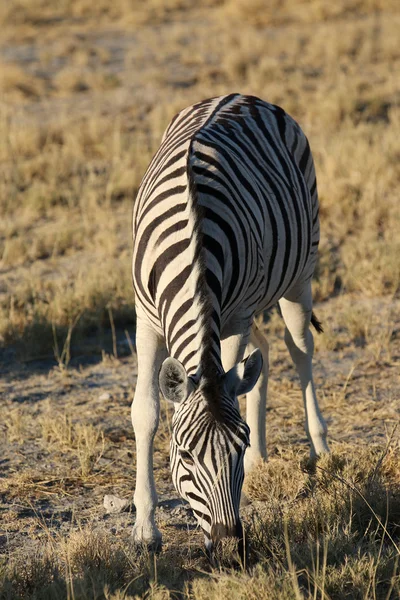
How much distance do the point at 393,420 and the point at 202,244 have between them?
8.57 ft

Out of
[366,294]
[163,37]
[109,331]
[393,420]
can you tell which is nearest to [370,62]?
[163,37]

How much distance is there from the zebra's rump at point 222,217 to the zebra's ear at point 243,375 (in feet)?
0.85

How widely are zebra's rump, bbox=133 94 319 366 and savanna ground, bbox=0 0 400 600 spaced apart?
3.60ft

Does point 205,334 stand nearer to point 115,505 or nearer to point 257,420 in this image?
point 115,505

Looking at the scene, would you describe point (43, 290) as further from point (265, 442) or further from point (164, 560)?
point (164, 560)

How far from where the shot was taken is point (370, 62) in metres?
17.0

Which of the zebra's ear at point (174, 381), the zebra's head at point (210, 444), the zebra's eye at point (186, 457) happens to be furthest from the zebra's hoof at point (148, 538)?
the zebra's ear at point (174, 381)

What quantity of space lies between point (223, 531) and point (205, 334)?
2.63 ft

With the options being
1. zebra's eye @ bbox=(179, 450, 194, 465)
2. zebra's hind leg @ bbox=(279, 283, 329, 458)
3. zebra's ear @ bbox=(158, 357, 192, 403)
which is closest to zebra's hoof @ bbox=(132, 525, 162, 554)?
zebra's eye @ bbox=(179, 450, 194, 465)

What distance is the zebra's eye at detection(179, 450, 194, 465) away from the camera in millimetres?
3363

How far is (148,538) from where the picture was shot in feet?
14.0

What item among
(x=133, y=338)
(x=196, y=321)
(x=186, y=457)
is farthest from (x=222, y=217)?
(x=133, y=338)

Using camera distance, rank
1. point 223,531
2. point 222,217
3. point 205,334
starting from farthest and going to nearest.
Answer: point 222,217 → point 205,334 → point 223,531

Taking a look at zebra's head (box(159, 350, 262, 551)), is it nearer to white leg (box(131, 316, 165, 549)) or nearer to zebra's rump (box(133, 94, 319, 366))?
zebra's rump (box(133, 94, 319, 366))
